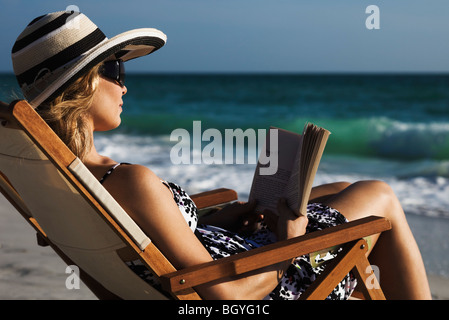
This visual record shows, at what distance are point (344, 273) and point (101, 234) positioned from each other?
2.85 feet

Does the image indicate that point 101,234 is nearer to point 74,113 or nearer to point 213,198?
point 74,113

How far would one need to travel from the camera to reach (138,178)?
1.85 m

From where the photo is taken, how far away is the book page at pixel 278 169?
236 cm

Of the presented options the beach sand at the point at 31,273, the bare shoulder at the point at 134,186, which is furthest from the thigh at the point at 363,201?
the beach sand at the point at 31,273

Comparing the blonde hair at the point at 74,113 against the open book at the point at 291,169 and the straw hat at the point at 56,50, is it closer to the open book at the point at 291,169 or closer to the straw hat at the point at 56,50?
the straw hat at the point at 56,50

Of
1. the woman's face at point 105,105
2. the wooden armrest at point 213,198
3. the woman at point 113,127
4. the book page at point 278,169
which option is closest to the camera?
the woman at point 113,127

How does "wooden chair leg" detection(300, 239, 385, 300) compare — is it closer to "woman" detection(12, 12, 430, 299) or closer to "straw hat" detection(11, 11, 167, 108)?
"woman" detection(12, 12, 430, 299)

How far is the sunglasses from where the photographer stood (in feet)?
6.76

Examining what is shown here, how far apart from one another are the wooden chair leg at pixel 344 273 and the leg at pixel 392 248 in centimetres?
26

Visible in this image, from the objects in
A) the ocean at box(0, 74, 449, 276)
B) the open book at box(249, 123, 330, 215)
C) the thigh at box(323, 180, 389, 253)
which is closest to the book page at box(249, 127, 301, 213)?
the open book at box(249, 123, 330, 215)

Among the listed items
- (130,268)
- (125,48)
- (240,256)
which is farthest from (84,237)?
(125,48)

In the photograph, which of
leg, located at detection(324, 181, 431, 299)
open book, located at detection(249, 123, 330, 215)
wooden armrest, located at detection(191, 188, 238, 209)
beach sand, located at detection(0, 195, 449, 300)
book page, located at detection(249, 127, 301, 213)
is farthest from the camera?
beach sand, located at detection(0, 195, 449, 300)

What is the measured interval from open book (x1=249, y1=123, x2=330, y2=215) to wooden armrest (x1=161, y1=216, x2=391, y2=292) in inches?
6.8

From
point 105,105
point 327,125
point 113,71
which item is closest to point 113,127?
point 105,105
